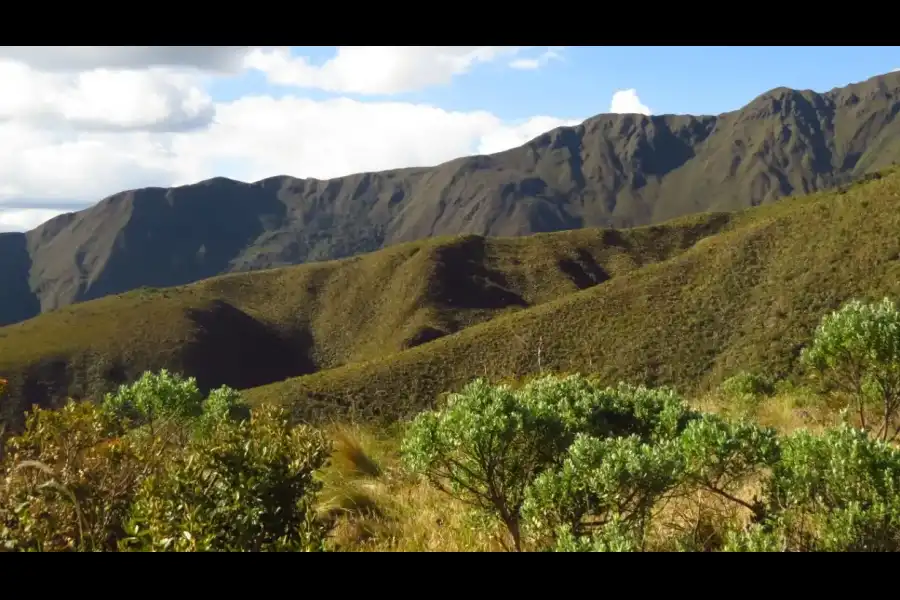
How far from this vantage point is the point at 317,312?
81812 mm

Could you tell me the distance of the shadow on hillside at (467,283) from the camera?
73438 millimetres

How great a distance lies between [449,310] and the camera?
73.4 metres

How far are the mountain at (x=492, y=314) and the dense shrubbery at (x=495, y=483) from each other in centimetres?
771

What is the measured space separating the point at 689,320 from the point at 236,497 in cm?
3405

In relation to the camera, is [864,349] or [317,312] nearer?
[864,349]

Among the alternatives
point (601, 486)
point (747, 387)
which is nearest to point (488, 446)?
point (601, 486)

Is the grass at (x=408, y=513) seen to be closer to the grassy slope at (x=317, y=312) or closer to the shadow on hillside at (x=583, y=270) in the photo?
the grassy slope at (x=317, y=312)

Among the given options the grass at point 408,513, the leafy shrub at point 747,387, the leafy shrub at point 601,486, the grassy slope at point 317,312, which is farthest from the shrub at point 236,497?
the grassy slope at point 317,312

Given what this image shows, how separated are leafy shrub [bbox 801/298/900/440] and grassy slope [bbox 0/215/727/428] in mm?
60299

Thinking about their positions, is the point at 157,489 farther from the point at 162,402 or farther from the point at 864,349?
the point at 162,402

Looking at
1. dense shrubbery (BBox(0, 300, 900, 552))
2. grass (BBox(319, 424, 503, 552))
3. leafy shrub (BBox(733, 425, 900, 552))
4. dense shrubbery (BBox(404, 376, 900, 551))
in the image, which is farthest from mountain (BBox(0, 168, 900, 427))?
leafy shrub (BBox(733, 425, 900, 552))
